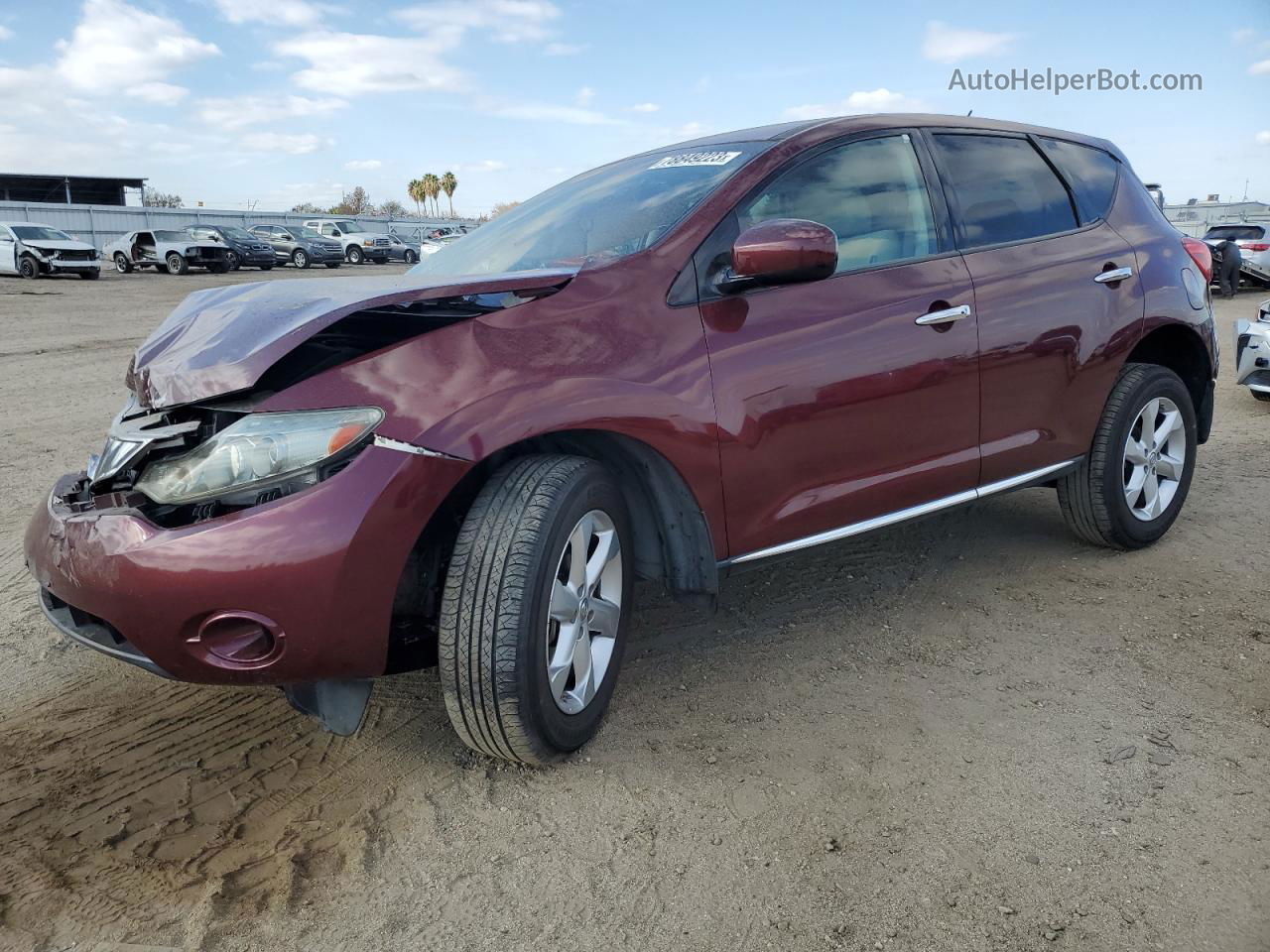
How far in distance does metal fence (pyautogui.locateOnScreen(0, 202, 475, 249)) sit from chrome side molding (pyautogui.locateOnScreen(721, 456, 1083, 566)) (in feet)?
115

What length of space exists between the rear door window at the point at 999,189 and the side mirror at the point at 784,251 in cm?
100

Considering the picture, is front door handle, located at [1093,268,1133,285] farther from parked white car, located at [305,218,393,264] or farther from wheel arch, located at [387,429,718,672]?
parked white car, located at [305,218,393,264]

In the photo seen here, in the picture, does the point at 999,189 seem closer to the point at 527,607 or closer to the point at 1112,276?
the point at 1112,276

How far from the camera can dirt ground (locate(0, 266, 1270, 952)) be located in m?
2.05

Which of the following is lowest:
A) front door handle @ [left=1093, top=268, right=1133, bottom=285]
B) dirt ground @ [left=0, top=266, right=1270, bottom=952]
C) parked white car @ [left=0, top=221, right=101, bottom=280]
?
dirt ground @ [left=0, top=266, right=1270, bottom=952]

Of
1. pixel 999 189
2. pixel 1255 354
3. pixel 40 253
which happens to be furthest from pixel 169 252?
pixel 999 189

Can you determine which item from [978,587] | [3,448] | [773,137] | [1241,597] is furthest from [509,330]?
[3,448]

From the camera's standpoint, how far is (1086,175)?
4.16 m

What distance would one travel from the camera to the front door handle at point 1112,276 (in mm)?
3812

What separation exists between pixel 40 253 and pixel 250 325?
2366 cm

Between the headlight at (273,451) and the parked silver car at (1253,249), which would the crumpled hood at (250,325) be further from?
the parked silver car at (1253,249)

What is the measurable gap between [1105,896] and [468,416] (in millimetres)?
1745

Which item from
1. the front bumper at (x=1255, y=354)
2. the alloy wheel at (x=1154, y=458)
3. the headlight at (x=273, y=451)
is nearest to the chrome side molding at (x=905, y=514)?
the alloy wheel at (x=1154, y=458)

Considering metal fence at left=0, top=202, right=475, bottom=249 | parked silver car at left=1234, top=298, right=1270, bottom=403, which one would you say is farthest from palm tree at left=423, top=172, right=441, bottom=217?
parked silver car at left=1234, top=298, right=1270, bottom=403
